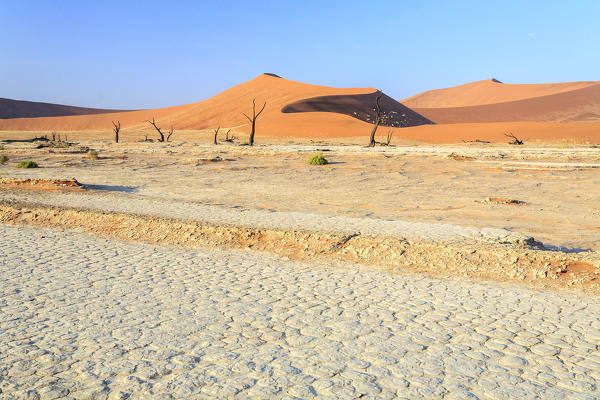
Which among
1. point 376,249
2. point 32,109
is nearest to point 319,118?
point 376,249

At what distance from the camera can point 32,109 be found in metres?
137

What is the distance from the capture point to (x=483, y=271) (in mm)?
7293

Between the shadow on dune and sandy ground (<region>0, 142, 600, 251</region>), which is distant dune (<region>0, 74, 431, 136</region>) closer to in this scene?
the shadow on dune

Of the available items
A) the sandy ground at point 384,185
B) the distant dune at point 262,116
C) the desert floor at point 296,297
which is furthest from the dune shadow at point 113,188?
the distant dune at point 262,116

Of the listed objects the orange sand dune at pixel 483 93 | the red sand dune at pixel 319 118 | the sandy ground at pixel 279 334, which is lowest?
the sandy ground at pixel 279 334

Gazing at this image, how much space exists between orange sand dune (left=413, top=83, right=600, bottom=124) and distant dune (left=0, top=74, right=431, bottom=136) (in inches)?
839

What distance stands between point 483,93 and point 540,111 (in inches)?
2319

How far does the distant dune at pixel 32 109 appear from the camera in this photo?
12862cm

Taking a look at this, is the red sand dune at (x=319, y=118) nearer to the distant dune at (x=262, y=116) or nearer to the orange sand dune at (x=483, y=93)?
the distant dune at (x=262, y=116)

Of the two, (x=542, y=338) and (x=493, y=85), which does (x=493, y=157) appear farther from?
(x=493, y=85)

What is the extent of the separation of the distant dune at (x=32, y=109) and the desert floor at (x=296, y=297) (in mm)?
131058

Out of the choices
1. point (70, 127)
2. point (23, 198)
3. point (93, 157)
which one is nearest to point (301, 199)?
point (23, 198)

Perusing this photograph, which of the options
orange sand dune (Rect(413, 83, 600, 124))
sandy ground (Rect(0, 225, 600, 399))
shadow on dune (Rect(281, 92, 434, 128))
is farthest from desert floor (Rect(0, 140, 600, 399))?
orange sand dune (Rect(413, 83, 600, 124))

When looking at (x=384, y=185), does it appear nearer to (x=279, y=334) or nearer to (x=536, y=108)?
(x=279, y=334)
